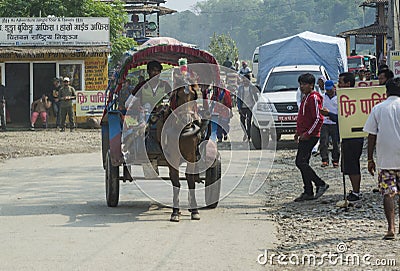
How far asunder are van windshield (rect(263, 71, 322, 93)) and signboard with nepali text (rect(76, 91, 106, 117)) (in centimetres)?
806

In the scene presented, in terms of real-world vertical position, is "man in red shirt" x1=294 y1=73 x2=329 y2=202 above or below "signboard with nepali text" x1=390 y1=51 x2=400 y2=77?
below

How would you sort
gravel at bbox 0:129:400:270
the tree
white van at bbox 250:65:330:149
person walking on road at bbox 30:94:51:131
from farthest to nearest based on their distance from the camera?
the tree → person walking on road at bbox 30:94:51:131 → white van at bbox 250:65:330:149 → gravel at bbox 0:129:400:270

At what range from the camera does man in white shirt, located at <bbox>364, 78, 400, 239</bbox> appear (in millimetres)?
8711

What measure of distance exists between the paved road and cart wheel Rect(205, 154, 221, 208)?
0.54ft

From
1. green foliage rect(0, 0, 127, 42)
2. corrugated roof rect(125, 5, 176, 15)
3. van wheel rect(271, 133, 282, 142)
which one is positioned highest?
corrugated roof rect(125, 5, 176, 15)

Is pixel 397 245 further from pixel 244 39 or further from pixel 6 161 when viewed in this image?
pixel 244 39

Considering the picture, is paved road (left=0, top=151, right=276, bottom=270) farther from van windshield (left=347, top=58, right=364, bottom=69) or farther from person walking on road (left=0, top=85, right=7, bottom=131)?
van windshield (left=347, top=58, right=364, bottom=69)

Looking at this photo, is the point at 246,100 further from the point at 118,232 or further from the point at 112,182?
the point at 118,232

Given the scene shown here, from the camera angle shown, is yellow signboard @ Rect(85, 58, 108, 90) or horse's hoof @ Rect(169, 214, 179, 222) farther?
yellow signboard @ Rect(85, 58, 108, 90)

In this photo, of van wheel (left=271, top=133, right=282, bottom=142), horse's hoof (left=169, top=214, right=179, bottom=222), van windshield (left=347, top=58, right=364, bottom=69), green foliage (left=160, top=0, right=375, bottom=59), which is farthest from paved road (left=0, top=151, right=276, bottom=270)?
A: green foliage (left=160, top=0, right=375, bottom=59)

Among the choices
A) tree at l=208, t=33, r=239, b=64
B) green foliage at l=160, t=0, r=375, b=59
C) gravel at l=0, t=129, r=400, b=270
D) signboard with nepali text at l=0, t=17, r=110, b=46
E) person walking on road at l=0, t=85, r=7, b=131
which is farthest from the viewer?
green foliage at l=160, t=0, r=375, b=59

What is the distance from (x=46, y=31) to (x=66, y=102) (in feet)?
11.7

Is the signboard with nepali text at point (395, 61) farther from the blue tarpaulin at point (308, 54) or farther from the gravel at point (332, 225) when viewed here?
the blue tarpaulin at point (308, 54)

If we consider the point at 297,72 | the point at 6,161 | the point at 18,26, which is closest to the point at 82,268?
the point at 6,161
